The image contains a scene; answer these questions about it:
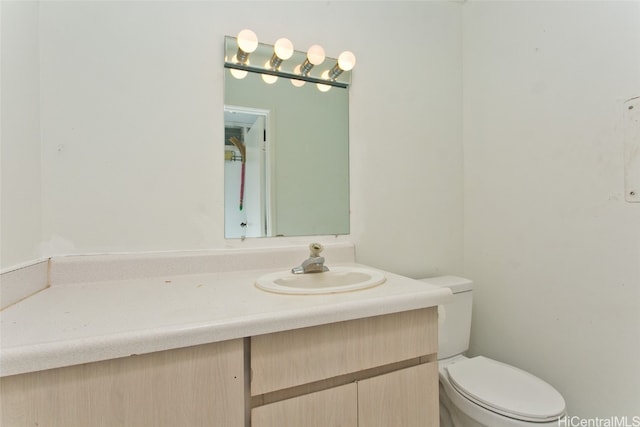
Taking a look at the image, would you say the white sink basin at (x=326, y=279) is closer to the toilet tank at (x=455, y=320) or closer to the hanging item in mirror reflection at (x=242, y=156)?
the hanging item in mirror reflection at (x=242, y=156)

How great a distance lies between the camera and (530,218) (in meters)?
1.33

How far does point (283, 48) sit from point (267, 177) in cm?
55

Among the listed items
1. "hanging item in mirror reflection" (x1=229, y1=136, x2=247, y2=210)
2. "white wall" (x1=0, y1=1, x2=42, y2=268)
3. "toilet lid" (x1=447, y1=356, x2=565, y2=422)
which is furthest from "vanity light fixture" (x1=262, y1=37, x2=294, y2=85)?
"toilet lid" (x1=447, y1=356, x2=565, y2=422)

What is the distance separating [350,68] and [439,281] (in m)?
1.12

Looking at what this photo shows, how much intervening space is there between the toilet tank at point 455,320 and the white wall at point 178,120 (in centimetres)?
20

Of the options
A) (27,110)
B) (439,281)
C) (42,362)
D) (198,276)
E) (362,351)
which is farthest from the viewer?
(439,281)

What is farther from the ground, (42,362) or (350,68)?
(350,68)

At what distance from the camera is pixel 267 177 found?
1244 millimetres

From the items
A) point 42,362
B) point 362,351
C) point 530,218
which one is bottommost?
point 362,351

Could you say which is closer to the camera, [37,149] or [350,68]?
[37,149]

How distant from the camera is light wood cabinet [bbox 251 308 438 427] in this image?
27.1 inches

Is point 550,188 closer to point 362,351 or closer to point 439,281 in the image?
point 439,281

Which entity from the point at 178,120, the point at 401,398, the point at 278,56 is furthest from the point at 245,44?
the point at 401,398

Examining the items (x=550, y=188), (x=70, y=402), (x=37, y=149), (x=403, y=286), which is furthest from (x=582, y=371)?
(x=37, y=149)
